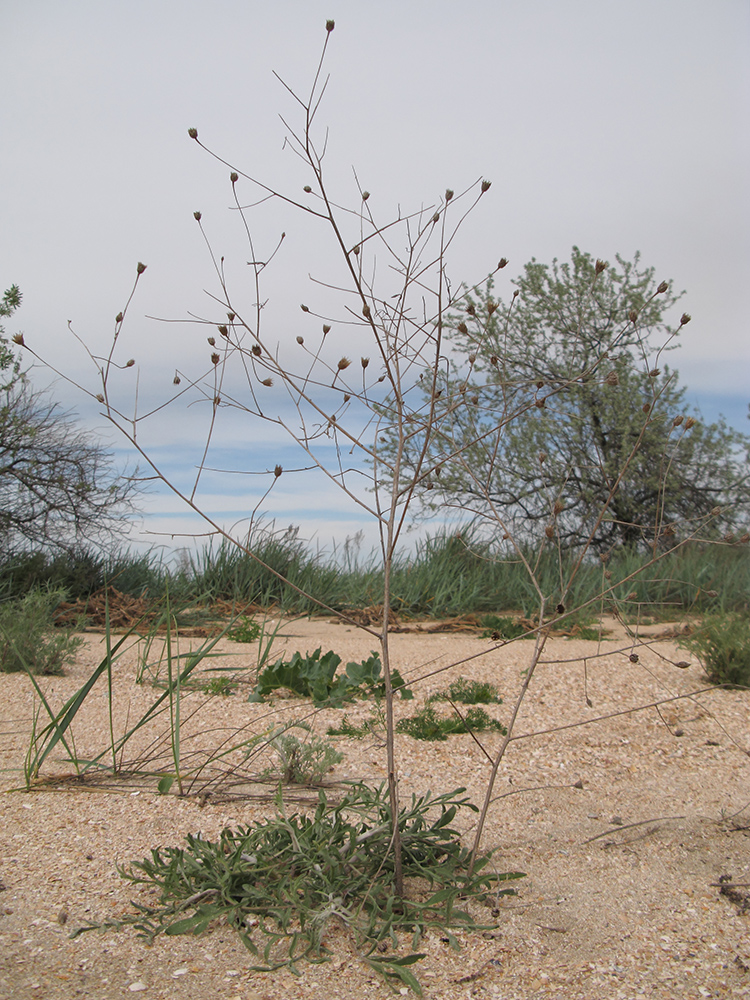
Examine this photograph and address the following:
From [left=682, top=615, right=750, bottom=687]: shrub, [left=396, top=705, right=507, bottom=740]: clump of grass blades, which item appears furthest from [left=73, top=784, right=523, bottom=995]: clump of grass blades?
[left=682, top=615, right=750, bottom=687]: shrub

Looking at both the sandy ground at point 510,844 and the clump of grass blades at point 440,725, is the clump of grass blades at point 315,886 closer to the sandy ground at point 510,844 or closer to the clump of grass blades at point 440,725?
the sandy ground at point 510,844

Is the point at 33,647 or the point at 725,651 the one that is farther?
the point at 33,647

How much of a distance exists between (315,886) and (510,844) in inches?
31.9

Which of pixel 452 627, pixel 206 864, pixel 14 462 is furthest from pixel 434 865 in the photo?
pixel 14 462

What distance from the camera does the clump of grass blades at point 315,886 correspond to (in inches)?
78.1

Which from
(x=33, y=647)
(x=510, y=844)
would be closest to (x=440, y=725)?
(x=510, y=844)

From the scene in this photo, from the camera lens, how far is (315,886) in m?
2.12

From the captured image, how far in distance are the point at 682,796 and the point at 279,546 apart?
627 centimetres

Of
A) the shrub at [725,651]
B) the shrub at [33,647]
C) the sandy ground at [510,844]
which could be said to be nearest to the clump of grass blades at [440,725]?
the sandy ground at [510,844]

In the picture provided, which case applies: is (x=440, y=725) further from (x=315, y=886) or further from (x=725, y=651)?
(x=725, y=651)

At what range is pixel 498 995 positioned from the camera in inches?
71.2

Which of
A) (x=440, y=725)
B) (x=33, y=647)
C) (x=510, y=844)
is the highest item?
(x=33, y=647)

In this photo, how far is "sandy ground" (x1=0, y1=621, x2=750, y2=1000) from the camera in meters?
1.89

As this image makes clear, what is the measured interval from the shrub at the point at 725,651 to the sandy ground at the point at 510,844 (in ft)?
0.41
